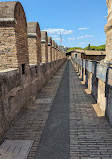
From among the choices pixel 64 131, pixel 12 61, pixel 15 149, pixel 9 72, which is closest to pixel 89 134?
pixel 64 131

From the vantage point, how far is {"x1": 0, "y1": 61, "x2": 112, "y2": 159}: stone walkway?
3.40 m

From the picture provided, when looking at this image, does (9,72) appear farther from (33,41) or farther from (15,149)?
(33,41)

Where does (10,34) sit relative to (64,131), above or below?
above

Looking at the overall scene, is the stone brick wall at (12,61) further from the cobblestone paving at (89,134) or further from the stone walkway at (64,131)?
the cobblestone paving at (89,134)

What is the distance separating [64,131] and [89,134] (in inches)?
32.2

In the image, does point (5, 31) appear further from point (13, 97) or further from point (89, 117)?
point (89, 117)

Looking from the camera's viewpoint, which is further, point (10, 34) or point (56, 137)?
point (10, 34)

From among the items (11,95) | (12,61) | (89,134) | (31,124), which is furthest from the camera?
(12,61)

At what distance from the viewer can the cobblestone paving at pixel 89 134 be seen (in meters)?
3.36

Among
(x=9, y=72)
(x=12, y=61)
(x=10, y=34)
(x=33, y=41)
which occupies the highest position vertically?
(x=33, y=41)

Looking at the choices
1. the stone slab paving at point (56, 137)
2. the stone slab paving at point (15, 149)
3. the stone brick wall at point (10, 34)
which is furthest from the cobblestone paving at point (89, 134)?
the stone brick wall at point (10, 34)

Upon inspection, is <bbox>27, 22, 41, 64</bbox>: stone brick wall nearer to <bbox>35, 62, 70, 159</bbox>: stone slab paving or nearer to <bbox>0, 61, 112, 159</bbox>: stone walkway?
<bbox>0, 61, 112, 159</bbox>: stone walkway

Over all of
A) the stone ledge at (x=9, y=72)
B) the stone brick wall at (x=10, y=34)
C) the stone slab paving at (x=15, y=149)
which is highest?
the stone brick wall at (x=10, y=34)

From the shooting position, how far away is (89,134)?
13.7ft
